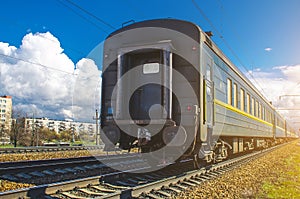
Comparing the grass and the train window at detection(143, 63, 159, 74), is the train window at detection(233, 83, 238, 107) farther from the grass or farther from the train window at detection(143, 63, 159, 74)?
the train window at detection(143, 63, 159, 74)

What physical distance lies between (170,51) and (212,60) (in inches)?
70.8

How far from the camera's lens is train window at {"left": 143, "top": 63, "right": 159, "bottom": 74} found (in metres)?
7.49

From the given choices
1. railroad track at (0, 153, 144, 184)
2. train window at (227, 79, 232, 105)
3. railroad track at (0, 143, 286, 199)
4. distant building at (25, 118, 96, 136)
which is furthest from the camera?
distant building at (25, 118, 96, 136)

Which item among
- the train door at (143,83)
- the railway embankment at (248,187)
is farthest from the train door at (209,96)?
the railway embankment at (248,187)

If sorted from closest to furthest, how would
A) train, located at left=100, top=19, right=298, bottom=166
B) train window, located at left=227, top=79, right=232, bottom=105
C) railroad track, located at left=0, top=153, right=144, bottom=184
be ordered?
1. train, located at left=100, top=19, right=298, bottom=166
2. railroad track, located at left=0, top=153, right=144, bottom=184
3. train window, located at left=227, top=79, right=232, bottom=105

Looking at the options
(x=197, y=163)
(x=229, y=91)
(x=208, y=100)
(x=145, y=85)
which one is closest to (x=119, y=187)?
(x=145, y=85)

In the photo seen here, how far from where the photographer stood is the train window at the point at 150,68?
749cm

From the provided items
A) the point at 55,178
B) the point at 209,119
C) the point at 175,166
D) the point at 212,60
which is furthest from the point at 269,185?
the point at 55,178

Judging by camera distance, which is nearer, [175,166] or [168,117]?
[168,117]

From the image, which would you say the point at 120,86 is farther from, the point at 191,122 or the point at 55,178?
the point at 55,178

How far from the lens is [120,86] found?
7453 millimetres

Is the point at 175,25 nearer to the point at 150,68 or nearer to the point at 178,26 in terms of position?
the point at 178,26

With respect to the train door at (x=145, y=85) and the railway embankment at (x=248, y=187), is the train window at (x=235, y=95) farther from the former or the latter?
the train door at (x=145, y=85)

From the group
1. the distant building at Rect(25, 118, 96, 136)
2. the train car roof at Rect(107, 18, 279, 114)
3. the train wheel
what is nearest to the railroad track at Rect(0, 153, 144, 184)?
the distant building at Rect(25, 118, 96, 136)
